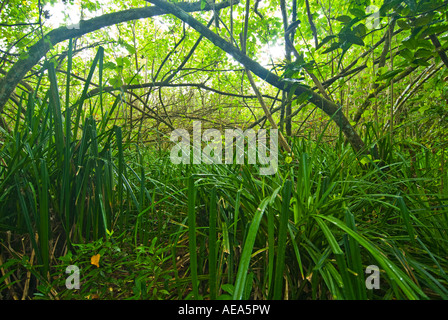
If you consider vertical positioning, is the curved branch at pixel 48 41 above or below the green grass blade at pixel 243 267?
above

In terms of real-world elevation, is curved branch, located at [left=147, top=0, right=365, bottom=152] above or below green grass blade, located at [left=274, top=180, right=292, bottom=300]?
above

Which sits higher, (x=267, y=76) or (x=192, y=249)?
(x=267, y=76)

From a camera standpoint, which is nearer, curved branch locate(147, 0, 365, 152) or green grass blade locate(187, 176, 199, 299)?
green grass blade locate(187, 176, 199, 299)

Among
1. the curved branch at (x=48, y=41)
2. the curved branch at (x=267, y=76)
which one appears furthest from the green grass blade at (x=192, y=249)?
the curved branch at (x=48, y=41)

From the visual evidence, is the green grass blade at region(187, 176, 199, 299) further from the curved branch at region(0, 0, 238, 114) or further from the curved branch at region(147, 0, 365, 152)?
the curved branch at region(0, 0, 238, 114)

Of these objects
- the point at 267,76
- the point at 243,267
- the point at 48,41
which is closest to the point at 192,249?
the point at 243,267

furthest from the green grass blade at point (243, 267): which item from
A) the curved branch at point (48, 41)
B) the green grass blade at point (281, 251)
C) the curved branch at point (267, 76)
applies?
the curved branch at point (48, 41)

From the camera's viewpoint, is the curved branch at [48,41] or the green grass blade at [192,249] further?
the curved branch at [48,41]

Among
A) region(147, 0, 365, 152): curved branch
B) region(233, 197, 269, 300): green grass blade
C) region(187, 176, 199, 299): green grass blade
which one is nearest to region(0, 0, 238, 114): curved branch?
region(147, 0, 365, 152): curved branch

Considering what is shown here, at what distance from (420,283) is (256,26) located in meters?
2.65

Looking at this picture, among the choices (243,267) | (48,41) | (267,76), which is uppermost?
(48,41)

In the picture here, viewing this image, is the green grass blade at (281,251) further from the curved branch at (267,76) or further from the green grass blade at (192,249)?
the curved branch at (267,76)

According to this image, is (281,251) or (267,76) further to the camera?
(267,76)

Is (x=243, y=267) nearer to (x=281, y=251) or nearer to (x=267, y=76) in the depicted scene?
(x=281, y=251)
